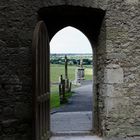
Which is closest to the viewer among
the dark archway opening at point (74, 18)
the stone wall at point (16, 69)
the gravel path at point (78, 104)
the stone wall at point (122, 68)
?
the stone wall at point (16, 69)

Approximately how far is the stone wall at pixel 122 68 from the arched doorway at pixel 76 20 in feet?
1.22

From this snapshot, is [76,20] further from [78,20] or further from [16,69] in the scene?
[16,69]

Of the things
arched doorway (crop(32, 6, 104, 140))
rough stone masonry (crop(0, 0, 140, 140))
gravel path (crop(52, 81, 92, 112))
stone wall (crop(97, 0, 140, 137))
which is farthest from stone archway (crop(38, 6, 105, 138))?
gravel path (crop(52, 81, 92, 112))

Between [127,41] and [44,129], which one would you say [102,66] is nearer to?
[127,41]

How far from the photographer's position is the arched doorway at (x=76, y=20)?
7.76m

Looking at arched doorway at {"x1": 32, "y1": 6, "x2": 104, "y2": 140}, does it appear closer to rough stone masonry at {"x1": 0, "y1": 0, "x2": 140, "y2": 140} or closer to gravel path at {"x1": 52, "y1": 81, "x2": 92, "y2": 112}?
rough stone masonry at {"x1": 0, "y1": 0, "x2": 140, "y2": 140}

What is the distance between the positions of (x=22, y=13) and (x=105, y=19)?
4.61 feet

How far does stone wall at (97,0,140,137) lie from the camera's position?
25.0 ft

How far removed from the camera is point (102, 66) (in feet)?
26.2

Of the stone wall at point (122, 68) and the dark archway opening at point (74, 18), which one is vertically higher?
the dark archway opening at point (74, 18)

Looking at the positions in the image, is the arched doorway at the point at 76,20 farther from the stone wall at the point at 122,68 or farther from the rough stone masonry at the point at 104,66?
the stone wall at the point at 122,68

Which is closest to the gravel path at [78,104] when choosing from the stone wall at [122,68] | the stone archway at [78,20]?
the stone archway at [78,20]

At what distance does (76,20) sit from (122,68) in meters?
1.82

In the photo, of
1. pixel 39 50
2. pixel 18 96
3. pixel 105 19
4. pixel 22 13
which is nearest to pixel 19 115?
pixel 18 96
